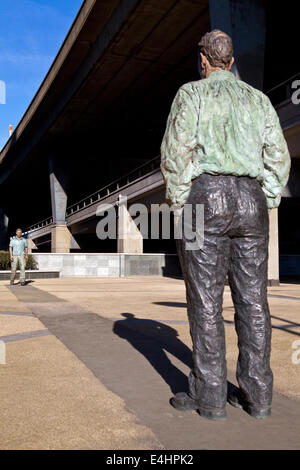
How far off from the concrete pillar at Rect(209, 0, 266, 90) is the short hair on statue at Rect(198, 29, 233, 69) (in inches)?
527

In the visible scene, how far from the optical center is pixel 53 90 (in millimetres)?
30484

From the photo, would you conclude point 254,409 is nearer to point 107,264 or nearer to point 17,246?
point 17,246

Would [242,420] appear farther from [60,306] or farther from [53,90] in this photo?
[53,90]

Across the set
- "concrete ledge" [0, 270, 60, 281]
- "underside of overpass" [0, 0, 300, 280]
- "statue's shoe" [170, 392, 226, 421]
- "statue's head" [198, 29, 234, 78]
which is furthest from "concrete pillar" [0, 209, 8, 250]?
"statue's shoe" [170, 392, 226, 421]

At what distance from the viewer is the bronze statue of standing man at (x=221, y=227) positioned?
2697 millimetres

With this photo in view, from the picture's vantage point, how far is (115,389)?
124 inches

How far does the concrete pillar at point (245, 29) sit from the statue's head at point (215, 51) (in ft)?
43.9

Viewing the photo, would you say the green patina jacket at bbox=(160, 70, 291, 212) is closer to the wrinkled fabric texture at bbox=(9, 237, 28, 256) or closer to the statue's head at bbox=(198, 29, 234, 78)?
the statue's head at bbox=(198, 29, 234, 78)

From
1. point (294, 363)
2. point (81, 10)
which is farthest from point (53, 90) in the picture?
point (294, 363)

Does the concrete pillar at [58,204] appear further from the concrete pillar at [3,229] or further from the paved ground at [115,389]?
the paved ground at [115,389]

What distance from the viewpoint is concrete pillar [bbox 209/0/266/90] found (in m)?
15.4

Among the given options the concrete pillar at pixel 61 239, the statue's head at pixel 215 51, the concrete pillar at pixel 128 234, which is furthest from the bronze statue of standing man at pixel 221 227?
the concrete pillar at pixel 61 239
